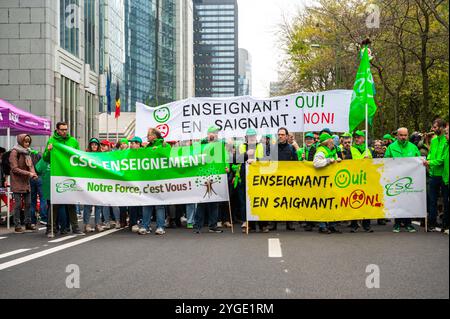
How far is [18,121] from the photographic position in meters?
14.5

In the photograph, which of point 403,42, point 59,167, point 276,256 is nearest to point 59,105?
point 403,42

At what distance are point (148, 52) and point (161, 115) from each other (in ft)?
327

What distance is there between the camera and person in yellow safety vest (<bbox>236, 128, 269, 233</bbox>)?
12.1m

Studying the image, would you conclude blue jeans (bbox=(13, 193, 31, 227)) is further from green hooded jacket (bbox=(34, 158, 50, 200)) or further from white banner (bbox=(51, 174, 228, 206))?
white banner (bbox=(51, 174, 228, 206))

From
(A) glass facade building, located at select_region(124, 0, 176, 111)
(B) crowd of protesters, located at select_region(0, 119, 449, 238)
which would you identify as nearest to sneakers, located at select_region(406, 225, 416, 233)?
(B) crowd of protesters, located at select_region(0, 119, 449, 238)

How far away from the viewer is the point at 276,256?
27.0 feet

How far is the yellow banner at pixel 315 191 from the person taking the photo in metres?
11.6

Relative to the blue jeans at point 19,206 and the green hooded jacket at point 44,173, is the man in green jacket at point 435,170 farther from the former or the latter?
the blue jeans at point 19,206

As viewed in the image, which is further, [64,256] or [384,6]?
[384,6]

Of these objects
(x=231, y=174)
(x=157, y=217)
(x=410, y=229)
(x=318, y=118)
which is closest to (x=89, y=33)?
(x=318, y=118)

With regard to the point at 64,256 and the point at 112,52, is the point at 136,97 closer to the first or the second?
the point at 112,52

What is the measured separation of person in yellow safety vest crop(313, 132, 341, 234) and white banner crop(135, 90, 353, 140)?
2.63m

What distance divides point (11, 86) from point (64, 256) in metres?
24.0

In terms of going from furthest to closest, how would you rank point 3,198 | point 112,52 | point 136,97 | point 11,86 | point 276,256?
point 136,97 < point 112,52 < point 11,86 < point 3,198 < point 276,256
